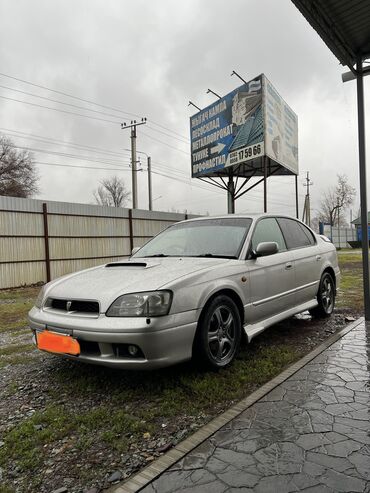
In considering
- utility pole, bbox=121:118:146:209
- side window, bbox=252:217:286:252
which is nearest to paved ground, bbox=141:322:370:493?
side window, bbox=252:217:286:252

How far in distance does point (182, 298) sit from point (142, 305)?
33cm

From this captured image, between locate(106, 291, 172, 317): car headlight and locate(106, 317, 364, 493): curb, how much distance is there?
836mm

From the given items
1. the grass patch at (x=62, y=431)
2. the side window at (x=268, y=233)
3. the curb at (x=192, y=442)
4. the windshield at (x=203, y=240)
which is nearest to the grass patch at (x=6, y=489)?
the grass patch at (x=62, y=431)

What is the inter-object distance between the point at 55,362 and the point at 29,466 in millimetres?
1738

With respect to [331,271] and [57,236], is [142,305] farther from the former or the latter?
[57,236]

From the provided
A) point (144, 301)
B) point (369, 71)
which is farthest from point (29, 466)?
point (369, 71)

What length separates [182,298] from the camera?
2.86 metres

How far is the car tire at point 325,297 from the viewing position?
514 cm

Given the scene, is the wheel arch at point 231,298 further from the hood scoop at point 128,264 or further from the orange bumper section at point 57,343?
the orange bumper section at point 57,343

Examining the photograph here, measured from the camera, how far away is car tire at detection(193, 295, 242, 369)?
119 inches

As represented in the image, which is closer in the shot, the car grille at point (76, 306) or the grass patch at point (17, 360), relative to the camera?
the car grille at point (76, 306)

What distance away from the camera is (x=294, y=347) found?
160 inches

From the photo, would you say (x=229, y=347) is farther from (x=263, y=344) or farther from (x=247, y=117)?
(x=247, y=117)

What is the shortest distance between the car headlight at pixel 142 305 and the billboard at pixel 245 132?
36.3 feet
